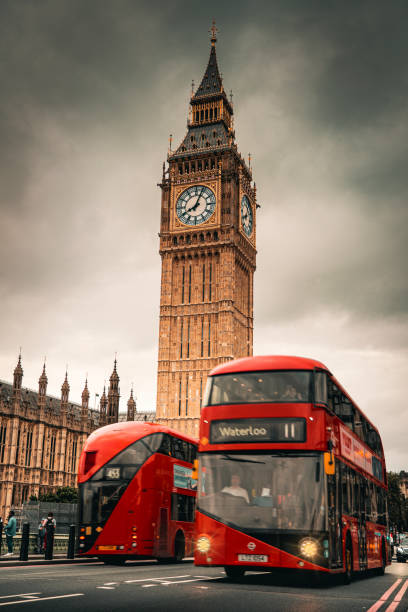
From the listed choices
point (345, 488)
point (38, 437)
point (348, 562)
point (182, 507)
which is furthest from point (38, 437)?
point (345, 488)

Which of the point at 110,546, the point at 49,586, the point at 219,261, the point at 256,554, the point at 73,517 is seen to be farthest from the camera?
the point at 219,261

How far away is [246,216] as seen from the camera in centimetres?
7131

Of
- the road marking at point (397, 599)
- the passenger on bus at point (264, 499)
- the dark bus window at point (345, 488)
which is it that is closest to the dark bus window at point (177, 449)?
the dark bus window at point (345, 488)

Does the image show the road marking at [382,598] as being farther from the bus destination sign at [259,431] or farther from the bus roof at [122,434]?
the bus roof at [122,434]

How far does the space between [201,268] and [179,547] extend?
48.1 m

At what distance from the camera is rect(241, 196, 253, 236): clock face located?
69.9 m

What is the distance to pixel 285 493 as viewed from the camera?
39.4ft

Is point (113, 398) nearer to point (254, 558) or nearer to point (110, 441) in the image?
point (110, 441)

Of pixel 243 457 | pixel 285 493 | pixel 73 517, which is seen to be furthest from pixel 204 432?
pixel 73 517

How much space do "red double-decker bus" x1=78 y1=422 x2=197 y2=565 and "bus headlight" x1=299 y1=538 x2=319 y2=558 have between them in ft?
23.3

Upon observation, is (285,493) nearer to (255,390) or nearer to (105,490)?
(255,390)

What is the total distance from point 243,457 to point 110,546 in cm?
700

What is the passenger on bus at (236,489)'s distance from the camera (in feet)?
40.2

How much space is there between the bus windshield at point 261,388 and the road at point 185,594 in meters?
3.36
